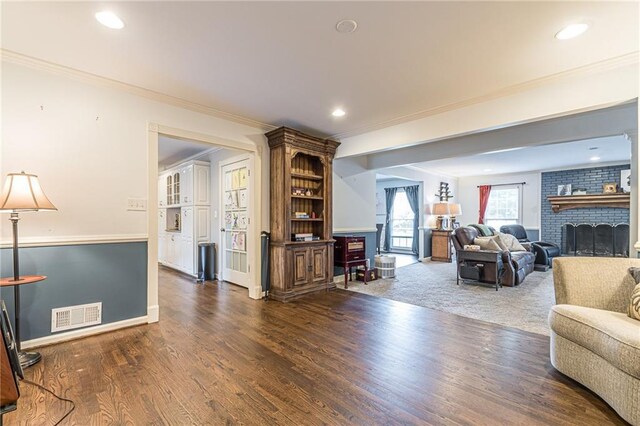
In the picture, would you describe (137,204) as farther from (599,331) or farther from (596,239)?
(596,239)

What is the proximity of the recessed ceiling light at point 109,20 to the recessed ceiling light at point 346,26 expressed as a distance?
1.54 meters

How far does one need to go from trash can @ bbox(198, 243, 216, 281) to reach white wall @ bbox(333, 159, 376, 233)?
2368 millimetres

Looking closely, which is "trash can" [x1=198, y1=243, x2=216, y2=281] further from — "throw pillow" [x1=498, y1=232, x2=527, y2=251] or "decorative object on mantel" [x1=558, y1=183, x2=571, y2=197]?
"decorative object on mantel" [x1=558, y1=183, x2=571, y2=197]

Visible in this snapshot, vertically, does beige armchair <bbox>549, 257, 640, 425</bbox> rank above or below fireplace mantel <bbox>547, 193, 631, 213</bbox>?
below

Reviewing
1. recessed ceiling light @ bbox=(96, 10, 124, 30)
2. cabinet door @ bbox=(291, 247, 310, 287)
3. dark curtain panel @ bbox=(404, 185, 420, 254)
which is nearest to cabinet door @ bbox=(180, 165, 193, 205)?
cabinet door @ bbox=(291, 247, 310, 287)

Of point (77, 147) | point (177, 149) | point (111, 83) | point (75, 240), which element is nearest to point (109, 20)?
point (111, 83)

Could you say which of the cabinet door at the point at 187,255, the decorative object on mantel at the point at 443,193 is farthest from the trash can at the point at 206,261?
the decorative object on mantel at the point at 443,193

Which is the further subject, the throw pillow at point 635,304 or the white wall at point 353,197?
the white wall at point 353,197

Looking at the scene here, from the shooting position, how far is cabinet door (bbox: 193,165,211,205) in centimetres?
578

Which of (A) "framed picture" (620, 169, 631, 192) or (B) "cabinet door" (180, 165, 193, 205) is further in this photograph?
(A) "framed picture" (620, 169, 631, 192)

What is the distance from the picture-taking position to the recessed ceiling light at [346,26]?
82.4 inches

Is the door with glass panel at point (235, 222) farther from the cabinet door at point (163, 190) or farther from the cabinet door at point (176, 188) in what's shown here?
the cabinet door at point (163, 190)

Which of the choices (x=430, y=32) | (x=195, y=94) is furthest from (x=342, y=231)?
(x=430, y=32)

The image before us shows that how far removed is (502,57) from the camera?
2551 millimetres
